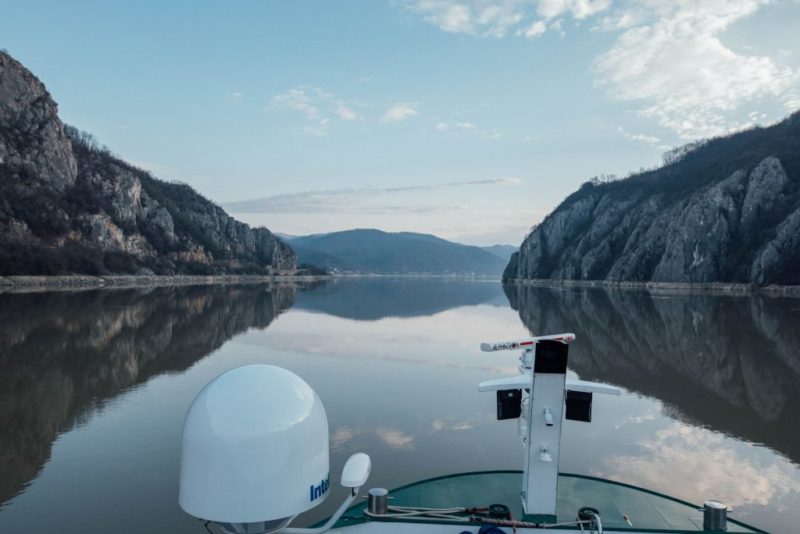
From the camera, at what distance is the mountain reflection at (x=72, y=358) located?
40.2 ft

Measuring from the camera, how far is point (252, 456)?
4.47m

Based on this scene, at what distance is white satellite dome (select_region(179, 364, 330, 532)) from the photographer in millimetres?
4453

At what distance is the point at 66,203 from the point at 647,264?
147200 millimetres

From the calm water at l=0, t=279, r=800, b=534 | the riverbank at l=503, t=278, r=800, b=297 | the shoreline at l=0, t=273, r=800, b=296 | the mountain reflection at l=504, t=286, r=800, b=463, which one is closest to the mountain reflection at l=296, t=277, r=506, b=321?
the mountain reflection at l=504, t=286, r=800, b=463

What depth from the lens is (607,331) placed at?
35312 mm

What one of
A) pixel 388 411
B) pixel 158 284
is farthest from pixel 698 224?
pixel 388 411

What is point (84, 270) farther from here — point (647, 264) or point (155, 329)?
point (647, 264)

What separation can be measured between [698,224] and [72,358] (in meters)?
129

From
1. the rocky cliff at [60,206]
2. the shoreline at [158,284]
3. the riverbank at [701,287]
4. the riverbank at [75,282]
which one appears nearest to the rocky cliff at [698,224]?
the riverbank at [701,287]

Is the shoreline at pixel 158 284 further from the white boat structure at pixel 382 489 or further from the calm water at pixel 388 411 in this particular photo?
the white boat structure at pixel 382 489

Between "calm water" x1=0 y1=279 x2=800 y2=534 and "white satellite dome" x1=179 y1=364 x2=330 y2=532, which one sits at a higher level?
"white satellite dome" x1=179 y1=364 x2=330 y2=532

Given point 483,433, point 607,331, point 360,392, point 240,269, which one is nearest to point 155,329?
point 360,392

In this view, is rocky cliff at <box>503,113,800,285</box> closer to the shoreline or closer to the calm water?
the shoreline

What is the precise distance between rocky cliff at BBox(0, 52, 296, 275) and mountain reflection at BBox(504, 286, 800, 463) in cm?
10085
